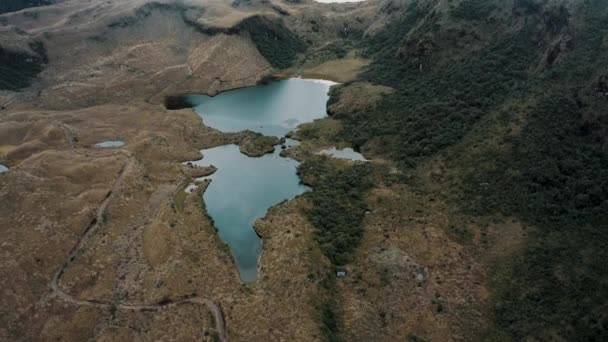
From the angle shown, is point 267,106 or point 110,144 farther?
point 267,106

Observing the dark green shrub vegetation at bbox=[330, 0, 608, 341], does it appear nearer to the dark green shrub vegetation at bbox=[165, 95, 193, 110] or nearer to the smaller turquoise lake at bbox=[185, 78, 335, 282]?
the smaller turquoise lake at bbox=[185, 78, 335, 282]

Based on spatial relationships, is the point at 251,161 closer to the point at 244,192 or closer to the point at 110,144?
the point at 244,192

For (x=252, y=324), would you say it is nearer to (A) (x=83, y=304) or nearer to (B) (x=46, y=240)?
(A) (x=83, y=304)

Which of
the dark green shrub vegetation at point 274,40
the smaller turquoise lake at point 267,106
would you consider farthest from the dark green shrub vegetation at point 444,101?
the dark green shrub vegetation at point 274,40

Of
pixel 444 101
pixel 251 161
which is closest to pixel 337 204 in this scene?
pixel 251 161

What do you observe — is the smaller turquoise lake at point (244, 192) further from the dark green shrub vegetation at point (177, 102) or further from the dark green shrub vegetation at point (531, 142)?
the dark green shrub vegetation at point (177, 102)
